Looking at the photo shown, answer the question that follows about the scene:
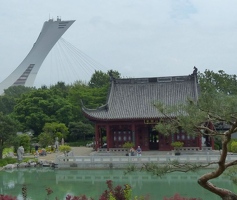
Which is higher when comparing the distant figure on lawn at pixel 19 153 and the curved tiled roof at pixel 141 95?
the curved tiled roof at pixel 141 95

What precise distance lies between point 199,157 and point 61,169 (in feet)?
27.1

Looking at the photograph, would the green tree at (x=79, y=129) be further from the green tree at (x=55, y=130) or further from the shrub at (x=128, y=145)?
the shrub at (x=128, y=145)

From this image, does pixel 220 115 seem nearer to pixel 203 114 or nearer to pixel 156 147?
pixel 203 114

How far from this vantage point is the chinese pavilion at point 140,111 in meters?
27.2

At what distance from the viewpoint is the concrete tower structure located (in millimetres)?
81875

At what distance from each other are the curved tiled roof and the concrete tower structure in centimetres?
5413

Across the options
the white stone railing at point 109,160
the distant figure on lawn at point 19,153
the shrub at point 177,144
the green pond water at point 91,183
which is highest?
the shrub at point 177,144

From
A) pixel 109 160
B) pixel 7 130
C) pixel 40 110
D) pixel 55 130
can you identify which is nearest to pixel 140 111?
pixel 109 160

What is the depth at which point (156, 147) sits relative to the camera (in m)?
28.5

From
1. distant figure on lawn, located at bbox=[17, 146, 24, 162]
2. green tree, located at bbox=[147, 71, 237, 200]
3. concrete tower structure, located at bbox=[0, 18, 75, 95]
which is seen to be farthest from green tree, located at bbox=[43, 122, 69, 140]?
concrete tower structure, located at bbox=[0, 18, 75, 95]

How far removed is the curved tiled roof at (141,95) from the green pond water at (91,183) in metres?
5.92

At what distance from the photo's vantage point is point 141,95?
29703mm

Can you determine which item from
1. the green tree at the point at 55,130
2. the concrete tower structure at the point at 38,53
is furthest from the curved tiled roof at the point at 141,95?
the concrete tower structure at the point at 38,53

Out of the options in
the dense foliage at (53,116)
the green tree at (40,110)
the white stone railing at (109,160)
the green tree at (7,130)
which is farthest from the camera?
the green tree at (40,110)
